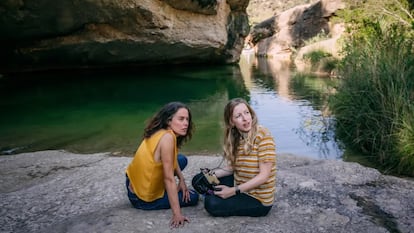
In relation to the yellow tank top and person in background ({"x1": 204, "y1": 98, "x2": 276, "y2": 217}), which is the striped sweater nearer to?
person in background ({"x1": 204, "y1": 98, "x2": 276, "y2": 217})

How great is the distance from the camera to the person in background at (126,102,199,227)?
2.76 meters

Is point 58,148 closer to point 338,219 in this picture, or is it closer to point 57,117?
point 57,117

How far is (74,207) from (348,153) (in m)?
3.67

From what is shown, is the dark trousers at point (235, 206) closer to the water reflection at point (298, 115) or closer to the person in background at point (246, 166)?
the person in background at point (246, 166)

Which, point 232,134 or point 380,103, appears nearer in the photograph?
point 232,134

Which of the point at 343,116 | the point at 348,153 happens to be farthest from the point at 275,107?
the point at 348,153

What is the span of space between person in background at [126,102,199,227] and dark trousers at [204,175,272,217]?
8.8 inches

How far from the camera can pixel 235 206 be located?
9.41 feet

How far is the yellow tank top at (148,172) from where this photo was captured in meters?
2.83

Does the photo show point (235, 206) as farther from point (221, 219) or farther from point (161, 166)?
point (161, 166)

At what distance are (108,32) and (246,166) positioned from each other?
11.7 metres

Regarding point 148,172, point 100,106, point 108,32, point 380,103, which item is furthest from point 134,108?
point 148,172

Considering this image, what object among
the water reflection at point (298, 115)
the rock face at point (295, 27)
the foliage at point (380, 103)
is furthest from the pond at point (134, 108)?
the rock face at point (295, 27)

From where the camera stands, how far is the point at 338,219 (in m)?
2.86
